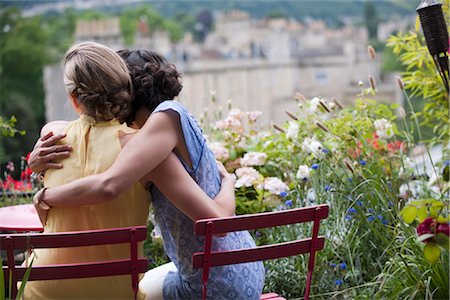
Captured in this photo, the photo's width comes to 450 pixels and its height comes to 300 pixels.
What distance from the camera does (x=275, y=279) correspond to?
325cm

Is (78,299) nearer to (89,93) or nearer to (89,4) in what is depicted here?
(89,93)

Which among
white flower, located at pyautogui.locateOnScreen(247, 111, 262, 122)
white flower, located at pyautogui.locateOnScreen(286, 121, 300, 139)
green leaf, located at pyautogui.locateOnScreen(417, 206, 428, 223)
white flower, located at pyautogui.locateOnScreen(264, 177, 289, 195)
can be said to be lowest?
white flower, located at pyautogui.locateOnScreen(264, 177, 289, 195)

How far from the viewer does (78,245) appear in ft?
6.48

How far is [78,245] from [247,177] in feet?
5.49

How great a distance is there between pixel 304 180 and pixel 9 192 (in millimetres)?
1830

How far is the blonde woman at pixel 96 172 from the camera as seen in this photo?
2.12m

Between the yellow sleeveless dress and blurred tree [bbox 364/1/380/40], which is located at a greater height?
blurred tree [bbox 364/1/380/40]

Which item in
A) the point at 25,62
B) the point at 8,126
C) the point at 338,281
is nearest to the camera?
the point at 338,281

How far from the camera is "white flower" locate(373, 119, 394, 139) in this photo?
3664mm

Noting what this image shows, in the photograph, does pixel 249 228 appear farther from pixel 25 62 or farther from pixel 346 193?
pixel 25 62

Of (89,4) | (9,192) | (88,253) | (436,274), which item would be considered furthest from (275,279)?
(89,4)

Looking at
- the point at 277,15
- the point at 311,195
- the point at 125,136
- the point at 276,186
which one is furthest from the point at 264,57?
the point at 125,136

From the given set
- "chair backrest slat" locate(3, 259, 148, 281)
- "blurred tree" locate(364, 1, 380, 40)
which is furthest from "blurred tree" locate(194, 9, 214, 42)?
"chair backrest slat" locate(3, 259, 148, 281)

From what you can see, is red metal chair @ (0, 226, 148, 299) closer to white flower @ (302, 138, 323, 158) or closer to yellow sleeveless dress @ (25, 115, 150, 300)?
yellow sleeveless dress @ (25, 115, 150, 300)
